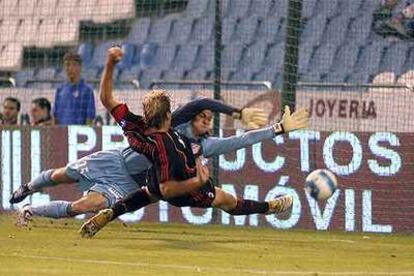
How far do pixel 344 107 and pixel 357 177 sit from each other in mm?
1784

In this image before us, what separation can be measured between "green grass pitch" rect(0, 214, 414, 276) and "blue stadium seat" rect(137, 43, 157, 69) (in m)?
6.04

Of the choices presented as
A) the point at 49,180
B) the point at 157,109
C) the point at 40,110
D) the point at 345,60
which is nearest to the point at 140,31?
the point at 345,60

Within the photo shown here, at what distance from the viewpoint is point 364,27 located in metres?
18.9

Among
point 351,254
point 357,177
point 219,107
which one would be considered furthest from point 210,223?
point 351,254

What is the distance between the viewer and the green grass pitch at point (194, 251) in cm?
1123

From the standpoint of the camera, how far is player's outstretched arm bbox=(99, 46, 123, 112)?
12234 millimetres

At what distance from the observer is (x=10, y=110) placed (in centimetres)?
1880

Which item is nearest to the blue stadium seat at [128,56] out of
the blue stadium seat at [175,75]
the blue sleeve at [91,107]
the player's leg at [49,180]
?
the blue stadium seat at [175,75]

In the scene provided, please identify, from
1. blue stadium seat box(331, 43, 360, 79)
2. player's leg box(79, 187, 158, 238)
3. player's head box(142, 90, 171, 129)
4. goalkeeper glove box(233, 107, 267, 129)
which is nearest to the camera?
player's head box(142, 90, 171, 129)

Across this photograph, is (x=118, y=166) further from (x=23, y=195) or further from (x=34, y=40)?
(x=34, y=40)

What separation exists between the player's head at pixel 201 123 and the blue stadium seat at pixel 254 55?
6.28 m

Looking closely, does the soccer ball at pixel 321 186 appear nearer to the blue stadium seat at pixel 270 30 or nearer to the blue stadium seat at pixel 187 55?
the blue stadium seat at pixel 270 30

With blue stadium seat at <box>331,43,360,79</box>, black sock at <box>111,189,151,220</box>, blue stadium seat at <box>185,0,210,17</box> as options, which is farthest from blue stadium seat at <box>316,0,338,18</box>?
black sock at <box>111,189,151,220</box>

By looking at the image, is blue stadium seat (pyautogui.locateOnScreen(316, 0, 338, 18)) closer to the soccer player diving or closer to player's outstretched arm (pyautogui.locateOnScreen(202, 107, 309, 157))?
player's outstretched arm (pyautogui.locateOnScreen(202, 107, 309, 157))
